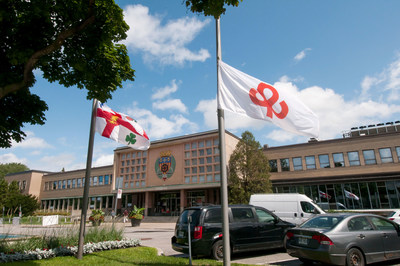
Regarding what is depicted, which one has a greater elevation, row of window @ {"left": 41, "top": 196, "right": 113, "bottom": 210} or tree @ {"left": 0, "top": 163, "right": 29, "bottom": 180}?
tree @ {"left": 0, "top": 163, "right": 29, "bottom": 180}

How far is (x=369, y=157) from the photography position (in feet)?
109

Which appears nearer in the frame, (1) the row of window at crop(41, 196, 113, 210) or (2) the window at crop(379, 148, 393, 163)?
(2) the window at crop(379, 148, 393, 163)

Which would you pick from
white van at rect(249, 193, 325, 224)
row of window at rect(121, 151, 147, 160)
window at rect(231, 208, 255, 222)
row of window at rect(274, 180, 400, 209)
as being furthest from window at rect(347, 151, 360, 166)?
window at rect(231, 208, 255, 222)

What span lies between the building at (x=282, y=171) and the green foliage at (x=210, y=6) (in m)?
27.0

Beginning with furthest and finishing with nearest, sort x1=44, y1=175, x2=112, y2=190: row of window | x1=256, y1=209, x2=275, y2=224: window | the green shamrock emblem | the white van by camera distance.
Answer: x1=44, y1=175, x2=112, y2=190: row of window, the white van, the green shamrock emblem, x1=256, y1=209, x2=275, y2=224: window

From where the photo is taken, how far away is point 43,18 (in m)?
6.20

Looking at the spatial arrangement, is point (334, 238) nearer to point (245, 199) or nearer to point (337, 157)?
point (245, 199)

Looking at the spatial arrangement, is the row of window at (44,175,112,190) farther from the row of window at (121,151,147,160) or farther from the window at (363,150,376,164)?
the window at (363,150,376,164)

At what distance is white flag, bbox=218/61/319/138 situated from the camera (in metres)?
6.25

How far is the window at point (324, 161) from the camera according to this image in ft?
116

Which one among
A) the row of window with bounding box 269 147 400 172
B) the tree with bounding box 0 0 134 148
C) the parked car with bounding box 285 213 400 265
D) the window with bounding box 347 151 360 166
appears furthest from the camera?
the window with bounding box 347 151 360 166

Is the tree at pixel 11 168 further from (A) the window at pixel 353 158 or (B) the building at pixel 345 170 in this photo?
(A) the window at pixel 353 158

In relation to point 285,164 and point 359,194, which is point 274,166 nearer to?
point 285,164

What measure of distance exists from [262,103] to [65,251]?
7644 mm
